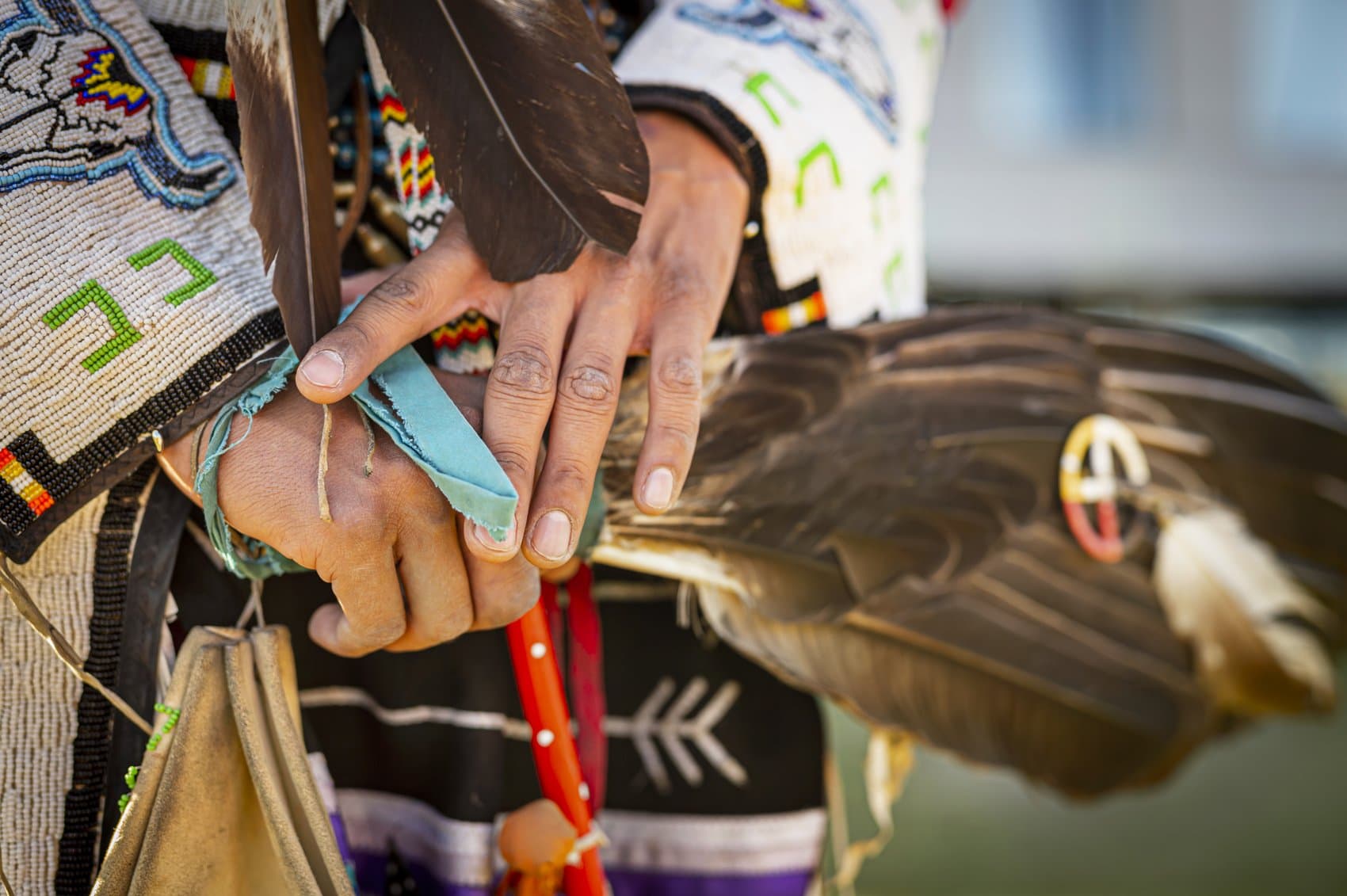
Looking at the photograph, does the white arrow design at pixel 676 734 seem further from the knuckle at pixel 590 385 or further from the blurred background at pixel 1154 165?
the blurred background at pixel 1154 165

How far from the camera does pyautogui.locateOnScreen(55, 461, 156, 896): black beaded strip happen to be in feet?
2.12

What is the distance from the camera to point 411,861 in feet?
2.79

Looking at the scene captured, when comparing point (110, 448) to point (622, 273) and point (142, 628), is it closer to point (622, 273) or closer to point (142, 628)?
point (142, 628)

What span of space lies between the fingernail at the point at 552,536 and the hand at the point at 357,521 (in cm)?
5

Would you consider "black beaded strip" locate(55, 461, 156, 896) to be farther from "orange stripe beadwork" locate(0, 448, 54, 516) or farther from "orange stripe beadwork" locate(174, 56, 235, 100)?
"orange stripe beadwork" locate(174, 56, 235, 100)

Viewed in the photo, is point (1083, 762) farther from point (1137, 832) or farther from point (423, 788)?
point (1137, 832)

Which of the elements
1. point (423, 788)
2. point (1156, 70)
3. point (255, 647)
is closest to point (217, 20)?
point (255, 647)

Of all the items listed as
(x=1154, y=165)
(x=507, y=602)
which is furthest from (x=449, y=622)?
(x=1154, y=165)

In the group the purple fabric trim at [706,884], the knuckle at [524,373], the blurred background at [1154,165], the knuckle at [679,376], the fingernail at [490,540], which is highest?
Answer: the knuckle at [524,373]

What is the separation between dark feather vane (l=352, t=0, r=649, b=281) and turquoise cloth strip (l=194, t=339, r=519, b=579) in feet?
0.32

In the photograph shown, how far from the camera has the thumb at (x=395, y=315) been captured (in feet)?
1.79

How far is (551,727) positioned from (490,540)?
0.79ft

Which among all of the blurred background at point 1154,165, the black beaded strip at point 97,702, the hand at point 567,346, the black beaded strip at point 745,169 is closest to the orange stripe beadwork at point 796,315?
the black beaded strip at point 745,169

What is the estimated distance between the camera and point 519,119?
24.7 inches
